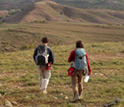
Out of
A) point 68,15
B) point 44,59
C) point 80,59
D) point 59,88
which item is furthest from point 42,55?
point 68,15

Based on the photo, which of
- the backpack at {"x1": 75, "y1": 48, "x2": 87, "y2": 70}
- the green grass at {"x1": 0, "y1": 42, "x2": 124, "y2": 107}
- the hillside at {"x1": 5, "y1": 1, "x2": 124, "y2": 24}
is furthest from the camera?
the hillside at {"x1": 5, "y1": 1, "x2": 124, "y2": 24}

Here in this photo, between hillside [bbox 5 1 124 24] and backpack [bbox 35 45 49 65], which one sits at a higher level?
backpack [bbox 35 45 49 65]

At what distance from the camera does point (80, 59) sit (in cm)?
611

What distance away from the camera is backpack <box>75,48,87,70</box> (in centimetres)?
609

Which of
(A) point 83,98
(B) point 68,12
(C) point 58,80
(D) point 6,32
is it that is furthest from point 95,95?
(B) point 68,12

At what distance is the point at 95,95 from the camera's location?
6945 mm

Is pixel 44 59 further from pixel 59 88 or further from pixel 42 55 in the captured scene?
pixel 59 88

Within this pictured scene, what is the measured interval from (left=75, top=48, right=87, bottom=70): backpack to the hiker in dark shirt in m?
0.97

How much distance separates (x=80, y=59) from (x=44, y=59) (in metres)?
Result: 1.14

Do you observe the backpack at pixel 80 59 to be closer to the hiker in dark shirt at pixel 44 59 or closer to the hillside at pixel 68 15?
the hiker in dark shirt at pixel 44 59

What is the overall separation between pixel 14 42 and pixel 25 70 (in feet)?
68.8


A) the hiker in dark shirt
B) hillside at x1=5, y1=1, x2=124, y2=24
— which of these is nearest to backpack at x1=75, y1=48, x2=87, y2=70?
the hiker in dark shirt

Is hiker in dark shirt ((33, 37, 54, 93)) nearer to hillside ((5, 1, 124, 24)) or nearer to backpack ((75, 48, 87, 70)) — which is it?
backpack ((75, 48, 87, 70))

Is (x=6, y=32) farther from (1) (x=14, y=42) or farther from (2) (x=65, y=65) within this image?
(2) (x=65, y=65)
